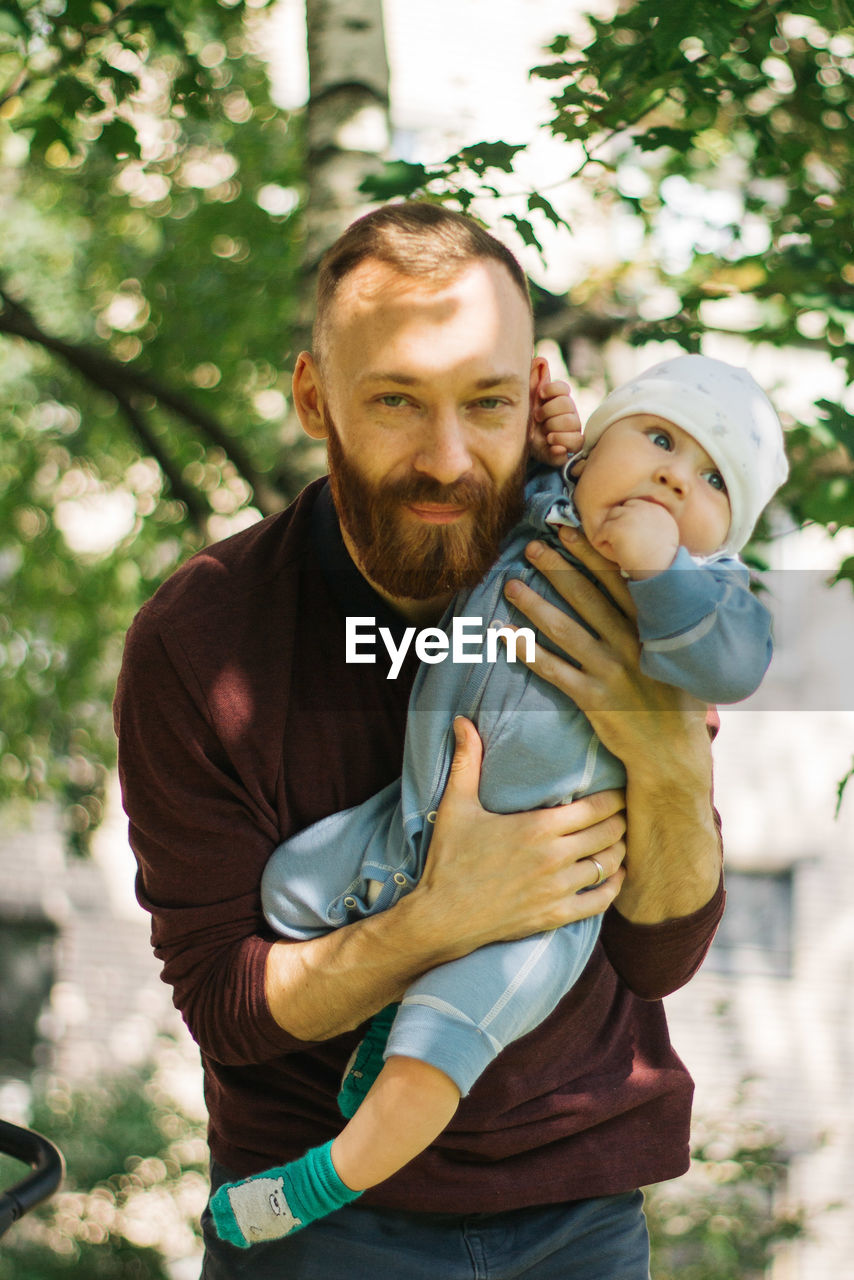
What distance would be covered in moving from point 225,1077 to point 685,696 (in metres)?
0.99

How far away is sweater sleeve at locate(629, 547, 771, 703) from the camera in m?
1.71

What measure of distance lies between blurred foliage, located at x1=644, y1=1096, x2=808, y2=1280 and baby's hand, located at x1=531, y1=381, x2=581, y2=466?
171 inches

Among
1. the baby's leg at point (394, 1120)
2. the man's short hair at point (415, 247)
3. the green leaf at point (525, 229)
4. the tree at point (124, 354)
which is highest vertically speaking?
the man's short hair at point (415, 247)

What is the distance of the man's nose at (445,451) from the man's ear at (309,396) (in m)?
0.30

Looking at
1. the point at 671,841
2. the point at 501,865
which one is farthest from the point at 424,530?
the point at 671,841

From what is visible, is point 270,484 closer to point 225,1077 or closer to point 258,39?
point 225,1077

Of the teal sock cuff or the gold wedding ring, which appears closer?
the teal sock cuff

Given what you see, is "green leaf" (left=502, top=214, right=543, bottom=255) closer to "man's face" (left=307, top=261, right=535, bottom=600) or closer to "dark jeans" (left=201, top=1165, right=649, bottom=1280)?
"man's face" (left=307, top=261, right=535, bottom=600)

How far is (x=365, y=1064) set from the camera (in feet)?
6.39

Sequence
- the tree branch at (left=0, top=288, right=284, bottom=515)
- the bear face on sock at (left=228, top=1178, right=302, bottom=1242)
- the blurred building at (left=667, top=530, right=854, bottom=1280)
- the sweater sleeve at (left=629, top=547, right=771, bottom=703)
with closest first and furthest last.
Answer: the sweater sleeve at (left=629, top=547, right=771, bottom=703), the bear face on sock at (left=228, top=1178, right=302, bottom=1242), the tree branch at (left=0, top=288, right=284, bottom=515), the blurred building at (left=667, top=530, right=854, bottom=1280)

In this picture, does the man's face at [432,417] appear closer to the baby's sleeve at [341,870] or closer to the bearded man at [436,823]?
the bearded man at [436,823]

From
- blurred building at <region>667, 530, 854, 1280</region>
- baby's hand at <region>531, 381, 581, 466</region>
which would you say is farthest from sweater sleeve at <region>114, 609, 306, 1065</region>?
blurred building at <region>667, 530, 854, 1280</region>

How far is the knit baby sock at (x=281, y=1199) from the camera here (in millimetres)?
1774

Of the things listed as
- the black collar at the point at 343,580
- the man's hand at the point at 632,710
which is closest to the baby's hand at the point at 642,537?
the man's hand at the point at 632,710
